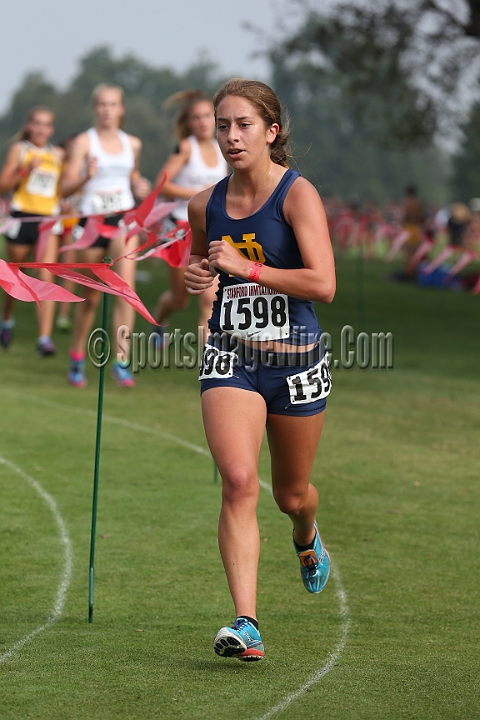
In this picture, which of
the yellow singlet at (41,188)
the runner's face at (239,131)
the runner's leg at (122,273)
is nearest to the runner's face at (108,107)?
the runner's leg at (122,273)

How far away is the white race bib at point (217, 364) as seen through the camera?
437 centimetres

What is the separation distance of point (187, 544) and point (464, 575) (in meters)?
1.49

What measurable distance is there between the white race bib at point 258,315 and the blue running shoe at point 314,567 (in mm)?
1064

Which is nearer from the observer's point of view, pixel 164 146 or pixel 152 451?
pixel 152 451

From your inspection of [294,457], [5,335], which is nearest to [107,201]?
A: [5,335]

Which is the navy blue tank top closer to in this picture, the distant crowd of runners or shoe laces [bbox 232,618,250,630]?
the distant crowd of runners

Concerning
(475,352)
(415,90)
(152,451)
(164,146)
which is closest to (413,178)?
(164,146)

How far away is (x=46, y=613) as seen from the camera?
16.2ft

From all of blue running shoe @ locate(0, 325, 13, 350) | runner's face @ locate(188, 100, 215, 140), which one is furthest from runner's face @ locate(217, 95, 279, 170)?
blue running shoe @ locate(0, 325, 13, 350)

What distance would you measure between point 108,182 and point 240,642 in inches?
280

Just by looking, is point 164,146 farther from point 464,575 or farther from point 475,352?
point 464,575

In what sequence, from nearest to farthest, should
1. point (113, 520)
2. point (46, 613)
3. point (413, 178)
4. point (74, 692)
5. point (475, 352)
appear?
point (74, 692) → point (46, 613) → point (113, 520) → point (475, 352) → point (413, 178)

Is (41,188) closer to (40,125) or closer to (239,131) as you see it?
(40,125)

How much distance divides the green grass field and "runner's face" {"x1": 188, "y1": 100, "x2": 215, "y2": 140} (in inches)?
96.6
